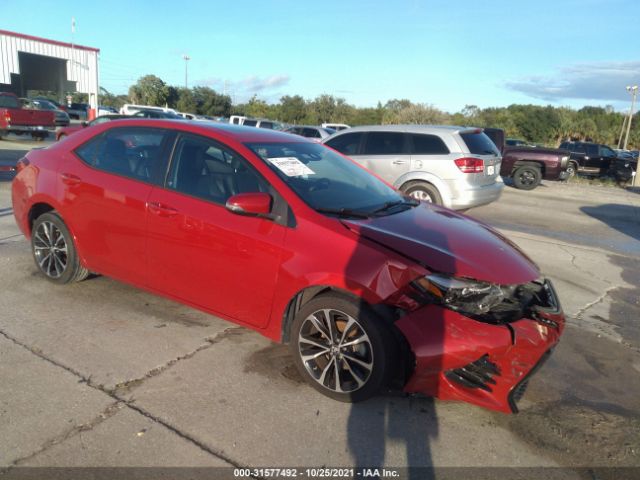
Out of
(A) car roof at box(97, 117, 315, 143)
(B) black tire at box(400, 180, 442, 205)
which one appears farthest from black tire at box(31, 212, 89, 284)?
(B) black tire at box(400, 180, 442, 205)

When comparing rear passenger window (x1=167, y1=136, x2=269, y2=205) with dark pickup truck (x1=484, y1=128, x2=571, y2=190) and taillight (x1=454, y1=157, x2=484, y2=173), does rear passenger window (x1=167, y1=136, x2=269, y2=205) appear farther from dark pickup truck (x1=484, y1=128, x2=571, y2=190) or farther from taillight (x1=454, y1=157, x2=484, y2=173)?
dark pickup truck (x1=484, y1=128, x2=571, y2=190)

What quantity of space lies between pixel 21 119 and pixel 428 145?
58.5 ft

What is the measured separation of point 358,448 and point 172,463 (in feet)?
3.26

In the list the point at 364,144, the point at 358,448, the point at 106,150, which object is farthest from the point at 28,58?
the point at 358,448

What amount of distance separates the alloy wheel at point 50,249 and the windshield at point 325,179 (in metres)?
2.23

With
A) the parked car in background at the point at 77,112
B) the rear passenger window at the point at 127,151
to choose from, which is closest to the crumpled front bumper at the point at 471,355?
the rear passenger window at the point at 127,151

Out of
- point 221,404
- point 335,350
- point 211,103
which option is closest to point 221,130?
point 335,350

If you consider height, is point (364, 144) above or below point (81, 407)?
above

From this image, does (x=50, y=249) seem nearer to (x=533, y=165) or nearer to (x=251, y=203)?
(x=251, y=203)

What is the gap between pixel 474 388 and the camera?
293 cm

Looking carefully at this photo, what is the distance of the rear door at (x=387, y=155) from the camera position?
9.29 m

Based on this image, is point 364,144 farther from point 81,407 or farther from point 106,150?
point 81,407

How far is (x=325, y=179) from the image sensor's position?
406cm

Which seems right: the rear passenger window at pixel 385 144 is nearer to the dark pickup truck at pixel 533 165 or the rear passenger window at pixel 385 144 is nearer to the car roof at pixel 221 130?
the car roof at pixel 221 130
